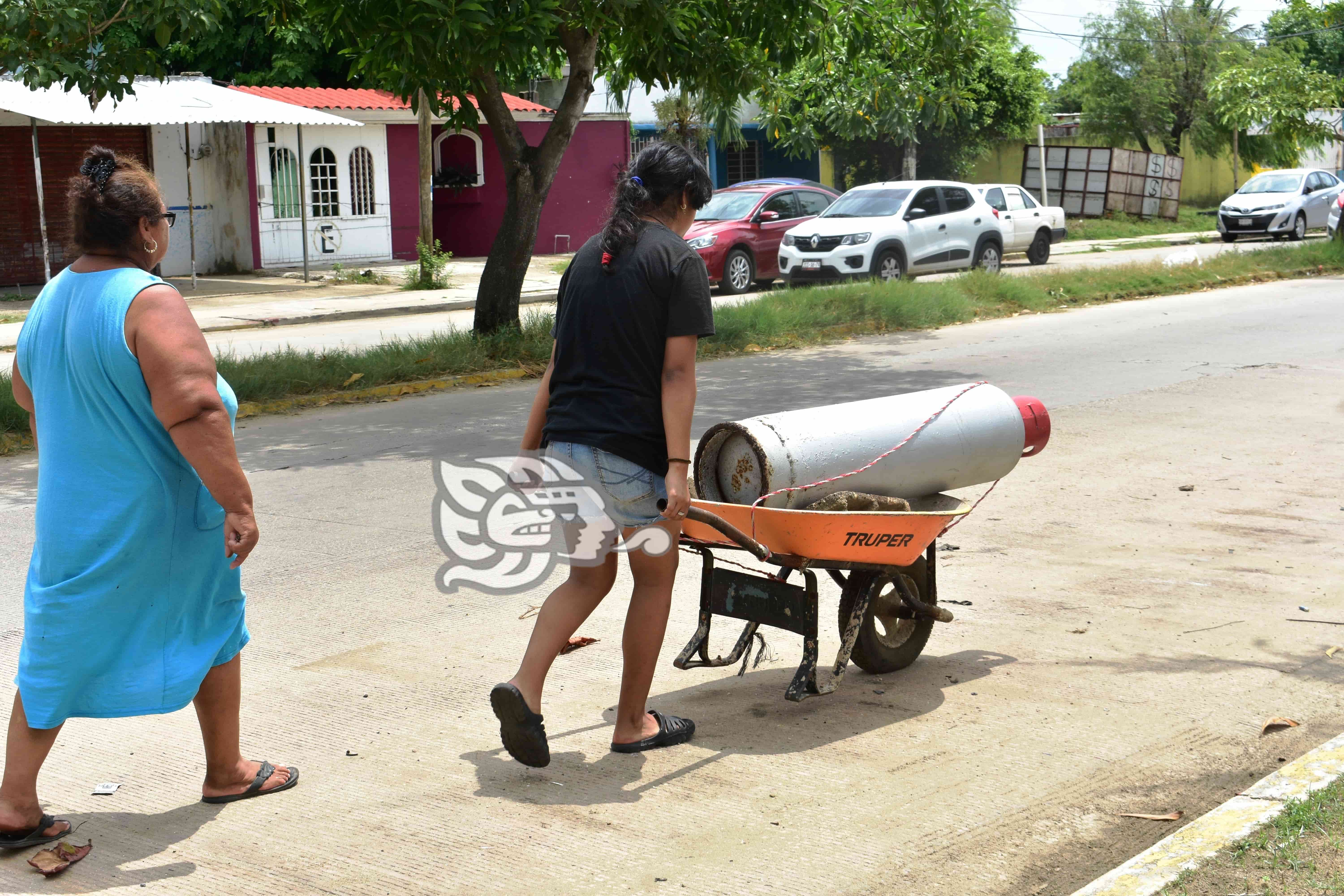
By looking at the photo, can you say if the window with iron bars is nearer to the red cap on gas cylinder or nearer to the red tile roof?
the red tile roof

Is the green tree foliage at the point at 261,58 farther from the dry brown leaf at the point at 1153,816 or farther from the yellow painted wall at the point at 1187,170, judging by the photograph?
the dry brown leaf at the point at 1153,816

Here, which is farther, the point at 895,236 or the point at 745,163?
the point at 745,163

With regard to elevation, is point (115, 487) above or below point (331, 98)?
below

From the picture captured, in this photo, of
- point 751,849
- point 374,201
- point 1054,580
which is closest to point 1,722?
point 751,849

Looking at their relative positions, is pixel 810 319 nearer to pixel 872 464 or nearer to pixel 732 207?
pixel 732 207

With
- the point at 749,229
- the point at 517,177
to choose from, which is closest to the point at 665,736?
the point at 517,177

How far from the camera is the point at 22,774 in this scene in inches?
135

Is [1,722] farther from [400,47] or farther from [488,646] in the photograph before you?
[400,47]

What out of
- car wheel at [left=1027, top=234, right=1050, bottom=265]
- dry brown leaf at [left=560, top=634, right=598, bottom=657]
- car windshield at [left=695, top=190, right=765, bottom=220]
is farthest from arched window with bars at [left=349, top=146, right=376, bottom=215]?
dry brown leaf at [left=560, top=634, right=598, bottom=657]

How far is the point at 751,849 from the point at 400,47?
27.6ft

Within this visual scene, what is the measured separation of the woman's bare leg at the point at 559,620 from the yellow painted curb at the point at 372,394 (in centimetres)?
692

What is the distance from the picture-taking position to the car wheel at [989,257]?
22172mm

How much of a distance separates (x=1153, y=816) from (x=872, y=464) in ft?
4.35

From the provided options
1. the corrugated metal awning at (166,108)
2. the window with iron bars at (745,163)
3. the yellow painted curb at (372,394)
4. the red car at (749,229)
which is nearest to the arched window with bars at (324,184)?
the corrugated metal awning at (166,108)
